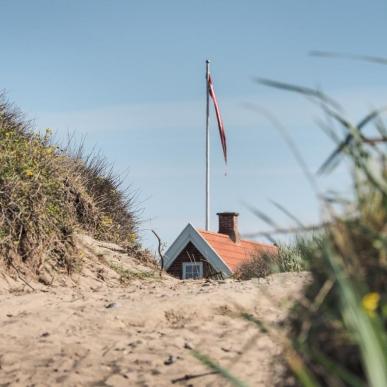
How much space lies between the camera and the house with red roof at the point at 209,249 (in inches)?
863

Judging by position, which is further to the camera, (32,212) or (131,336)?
(32,212)

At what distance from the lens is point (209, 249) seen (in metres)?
22.1

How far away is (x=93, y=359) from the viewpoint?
201 inches

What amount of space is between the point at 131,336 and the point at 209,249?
16.5m

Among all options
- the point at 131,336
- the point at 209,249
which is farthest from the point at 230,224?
the point at 131,336

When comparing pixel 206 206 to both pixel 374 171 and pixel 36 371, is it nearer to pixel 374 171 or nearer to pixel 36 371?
pixel 36 371

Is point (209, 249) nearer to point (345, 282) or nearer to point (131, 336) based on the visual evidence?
point (131, 336)

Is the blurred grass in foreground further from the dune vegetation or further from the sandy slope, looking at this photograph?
the dune vegetation

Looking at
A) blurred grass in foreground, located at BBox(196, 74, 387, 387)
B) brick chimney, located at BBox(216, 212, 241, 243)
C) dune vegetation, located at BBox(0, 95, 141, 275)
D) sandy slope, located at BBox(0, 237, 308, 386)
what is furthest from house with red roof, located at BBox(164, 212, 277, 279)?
blurred grass in foreground, located at BBox(196, 74, 387, 387)

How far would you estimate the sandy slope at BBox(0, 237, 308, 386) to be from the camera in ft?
15.5

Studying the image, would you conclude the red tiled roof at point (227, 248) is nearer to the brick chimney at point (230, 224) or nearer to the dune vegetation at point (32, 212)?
the brick chimney at point (230, 224)

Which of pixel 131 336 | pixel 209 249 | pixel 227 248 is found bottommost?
pixel 131 336

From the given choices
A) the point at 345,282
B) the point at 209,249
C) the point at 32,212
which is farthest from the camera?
the point at 209,249

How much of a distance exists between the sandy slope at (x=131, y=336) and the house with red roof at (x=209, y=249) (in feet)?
45.8
